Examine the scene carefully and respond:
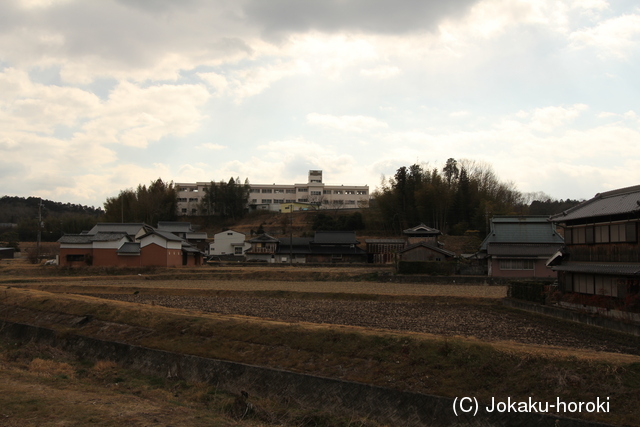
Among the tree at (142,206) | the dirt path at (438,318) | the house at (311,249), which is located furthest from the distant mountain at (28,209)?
the dirt path at (438,318)

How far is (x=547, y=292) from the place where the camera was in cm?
2142

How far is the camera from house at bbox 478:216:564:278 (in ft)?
119

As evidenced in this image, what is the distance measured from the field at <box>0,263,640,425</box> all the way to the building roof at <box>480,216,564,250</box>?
1555 centimetres

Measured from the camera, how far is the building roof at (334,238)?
58750mm

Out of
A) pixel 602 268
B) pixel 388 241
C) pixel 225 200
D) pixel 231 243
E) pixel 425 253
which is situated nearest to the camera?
pixel 602 268

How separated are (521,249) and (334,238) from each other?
27582 millimetres

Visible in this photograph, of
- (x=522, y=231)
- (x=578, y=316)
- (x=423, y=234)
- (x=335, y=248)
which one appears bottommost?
(x=578, y=316)

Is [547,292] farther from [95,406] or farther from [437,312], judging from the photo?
[95,406]

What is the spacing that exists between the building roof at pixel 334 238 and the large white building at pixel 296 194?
111 ft

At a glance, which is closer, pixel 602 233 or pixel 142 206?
pixel 602 233

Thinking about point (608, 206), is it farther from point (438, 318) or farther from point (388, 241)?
point (388, 241)

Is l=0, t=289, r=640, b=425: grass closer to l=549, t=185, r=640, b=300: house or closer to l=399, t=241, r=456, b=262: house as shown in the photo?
l=549, t=185, r=640, b=300: house

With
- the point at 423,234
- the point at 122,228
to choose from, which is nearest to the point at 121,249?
the point at 122,228

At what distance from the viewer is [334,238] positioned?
197 ft
